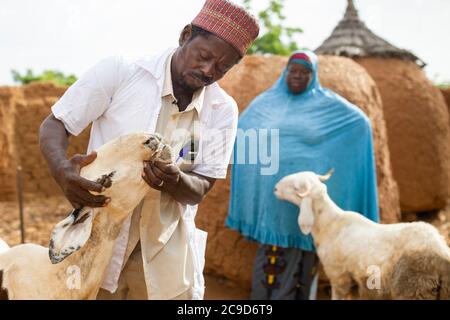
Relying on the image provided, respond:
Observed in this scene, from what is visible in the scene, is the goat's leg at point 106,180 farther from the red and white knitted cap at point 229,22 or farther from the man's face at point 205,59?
the red and white knitted cap at point 229,22

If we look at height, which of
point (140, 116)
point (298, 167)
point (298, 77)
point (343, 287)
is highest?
A: point (298, 77)

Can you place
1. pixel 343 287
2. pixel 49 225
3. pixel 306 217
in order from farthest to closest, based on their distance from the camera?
pixel 49 225
pixel 306 217
pixel 343 287

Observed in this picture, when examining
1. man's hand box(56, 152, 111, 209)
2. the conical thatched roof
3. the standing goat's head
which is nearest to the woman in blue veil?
the standing goat's head

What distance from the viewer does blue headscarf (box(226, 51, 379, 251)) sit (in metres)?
5.08

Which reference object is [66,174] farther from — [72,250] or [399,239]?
[399,239]

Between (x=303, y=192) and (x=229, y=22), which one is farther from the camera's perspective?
(x=303, y=192)

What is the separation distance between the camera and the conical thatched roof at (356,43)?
9.05m

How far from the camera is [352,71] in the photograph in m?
6.42

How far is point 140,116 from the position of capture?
214 centimetres

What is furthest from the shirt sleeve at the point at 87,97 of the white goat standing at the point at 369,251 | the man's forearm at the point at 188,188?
the white goat standing at the point at 369,251

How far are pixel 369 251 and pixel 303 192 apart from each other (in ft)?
2.67

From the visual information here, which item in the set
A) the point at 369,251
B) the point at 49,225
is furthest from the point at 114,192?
the point at 49,225

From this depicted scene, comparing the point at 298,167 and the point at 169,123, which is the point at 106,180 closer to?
the point at 169,123

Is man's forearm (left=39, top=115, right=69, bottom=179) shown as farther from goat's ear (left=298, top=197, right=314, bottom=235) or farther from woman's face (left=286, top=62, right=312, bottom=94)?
woman's face (left=286, top=62, right=312, bottom=94)
